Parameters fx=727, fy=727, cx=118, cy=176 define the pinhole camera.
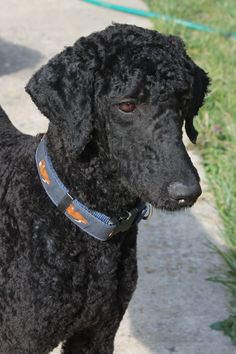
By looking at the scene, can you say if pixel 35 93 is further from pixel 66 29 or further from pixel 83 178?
pixel 66 29

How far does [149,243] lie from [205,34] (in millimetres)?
3852

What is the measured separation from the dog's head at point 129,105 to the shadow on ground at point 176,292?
140 centimetres

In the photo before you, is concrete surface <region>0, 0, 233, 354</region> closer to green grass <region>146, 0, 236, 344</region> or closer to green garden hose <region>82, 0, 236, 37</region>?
green grass <region>146, 0, 236, 344</region>

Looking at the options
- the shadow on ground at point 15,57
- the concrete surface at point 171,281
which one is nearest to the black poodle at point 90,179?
the concrete surface at point 171,281

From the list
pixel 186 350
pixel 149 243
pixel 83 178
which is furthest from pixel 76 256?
pixel 149 243

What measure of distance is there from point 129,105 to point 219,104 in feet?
12.0

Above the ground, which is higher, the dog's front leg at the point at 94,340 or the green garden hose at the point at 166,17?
the dog's front leg at the point at 94,340

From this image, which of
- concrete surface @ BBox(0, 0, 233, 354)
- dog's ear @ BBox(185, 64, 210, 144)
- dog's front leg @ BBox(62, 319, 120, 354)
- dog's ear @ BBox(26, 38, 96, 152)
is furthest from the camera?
concrete surface @ BBox(0, 0, 233, 354)

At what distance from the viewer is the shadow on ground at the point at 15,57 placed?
21.2 ft

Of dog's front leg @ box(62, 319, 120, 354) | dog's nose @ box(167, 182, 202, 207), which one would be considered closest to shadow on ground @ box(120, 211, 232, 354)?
dog's front leg @ box(62, 319, 120, 354)

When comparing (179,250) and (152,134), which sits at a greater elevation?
(152,134)

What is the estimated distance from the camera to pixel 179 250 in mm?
4441

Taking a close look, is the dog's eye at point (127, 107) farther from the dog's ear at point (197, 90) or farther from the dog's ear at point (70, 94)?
the dog's ear at point (197, 90)

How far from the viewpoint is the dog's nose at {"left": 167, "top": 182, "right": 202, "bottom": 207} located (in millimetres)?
2424
